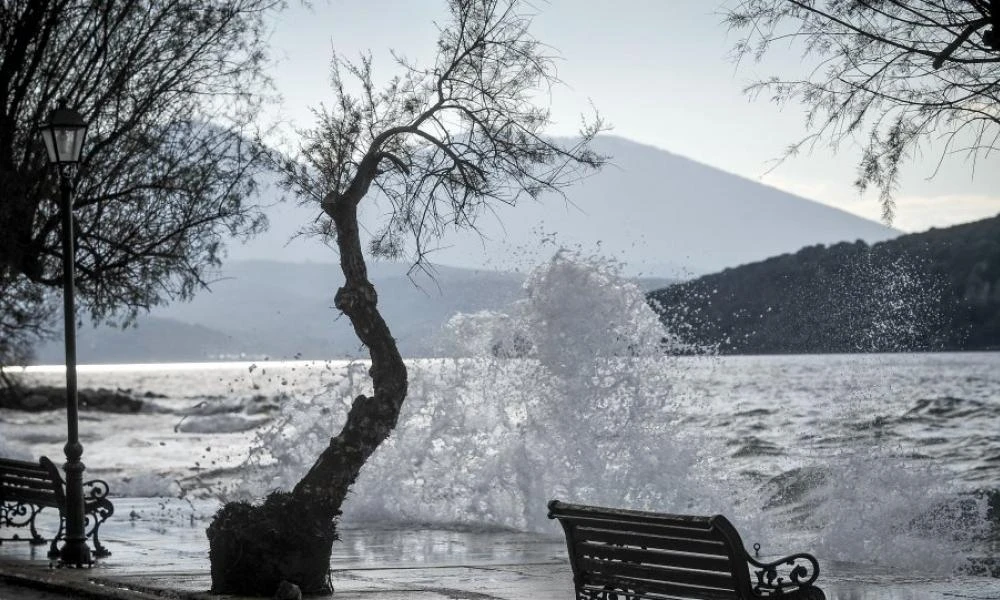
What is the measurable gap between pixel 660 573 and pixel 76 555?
5.88 metres

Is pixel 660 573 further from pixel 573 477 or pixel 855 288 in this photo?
pixel 855 288

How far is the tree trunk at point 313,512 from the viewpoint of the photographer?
8.93 m

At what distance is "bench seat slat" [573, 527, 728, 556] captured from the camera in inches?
269

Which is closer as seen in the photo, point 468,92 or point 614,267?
point 468,92

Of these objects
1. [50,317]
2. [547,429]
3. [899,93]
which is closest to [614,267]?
[547,429]

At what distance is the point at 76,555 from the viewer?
36.4 feet

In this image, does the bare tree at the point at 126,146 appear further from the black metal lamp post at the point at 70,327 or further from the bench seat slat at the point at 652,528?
the bench seat slat at the point at 652,528

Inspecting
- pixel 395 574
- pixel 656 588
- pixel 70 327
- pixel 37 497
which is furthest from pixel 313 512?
pixel 37 497

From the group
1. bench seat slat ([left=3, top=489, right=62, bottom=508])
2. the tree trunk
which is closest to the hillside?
bench seat slat ([left=3, top=489, right=62, bottom=508])

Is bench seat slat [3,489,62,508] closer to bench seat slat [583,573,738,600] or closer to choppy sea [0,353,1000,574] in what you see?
choppy sea [0,353,1000,574]

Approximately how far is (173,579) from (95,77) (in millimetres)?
7429

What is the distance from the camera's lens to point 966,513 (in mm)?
19453

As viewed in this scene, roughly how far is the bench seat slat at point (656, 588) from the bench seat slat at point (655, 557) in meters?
0.11

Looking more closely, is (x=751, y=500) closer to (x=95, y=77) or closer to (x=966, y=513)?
(x=966, y=513)
